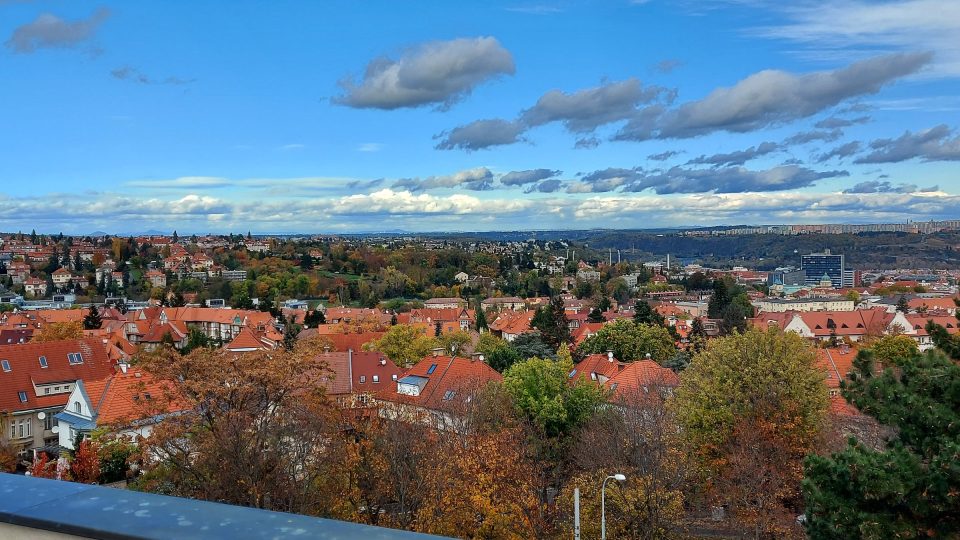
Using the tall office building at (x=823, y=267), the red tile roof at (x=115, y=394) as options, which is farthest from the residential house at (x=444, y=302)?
the tall office building at (x=823, y=267)

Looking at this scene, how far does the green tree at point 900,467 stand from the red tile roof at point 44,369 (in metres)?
28.3

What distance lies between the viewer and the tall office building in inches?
6944

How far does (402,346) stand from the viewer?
40031 millimetres

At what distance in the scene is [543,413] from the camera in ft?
72.9

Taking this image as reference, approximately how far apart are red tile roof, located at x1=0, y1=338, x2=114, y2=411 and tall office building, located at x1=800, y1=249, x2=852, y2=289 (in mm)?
172176

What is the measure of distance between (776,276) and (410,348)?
6044 inches

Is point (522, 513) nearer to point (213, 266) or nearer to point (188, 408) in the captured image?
point (188, 408)

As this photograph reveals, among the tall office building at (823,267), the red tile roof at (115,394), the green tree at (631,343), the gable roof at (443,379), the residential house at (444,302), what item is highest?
the red tile roof at (115,394)

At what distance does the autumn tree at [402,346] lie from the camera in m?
39.9

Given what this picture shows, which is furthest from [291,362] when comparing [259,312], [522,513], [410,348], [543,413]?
[259,312]

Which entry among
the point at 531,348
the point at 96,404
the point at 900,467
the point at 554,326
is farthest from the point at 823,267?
the point at 900,467

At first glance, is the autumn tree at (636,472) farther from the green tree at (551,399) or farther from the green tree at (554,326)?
the green tree at (554,326)

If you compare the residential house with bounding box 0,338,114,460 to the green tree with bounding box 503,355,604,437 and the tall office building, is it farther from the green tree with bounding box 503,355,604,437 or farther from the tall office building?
the tall office building

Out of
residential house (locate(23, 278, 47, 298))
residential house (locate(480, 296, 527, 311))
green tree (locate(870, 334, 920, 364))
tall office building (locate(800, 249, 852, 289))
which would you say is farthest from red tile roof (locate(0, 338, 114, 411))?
tall office building (locate(800, 249, 852, 289))
